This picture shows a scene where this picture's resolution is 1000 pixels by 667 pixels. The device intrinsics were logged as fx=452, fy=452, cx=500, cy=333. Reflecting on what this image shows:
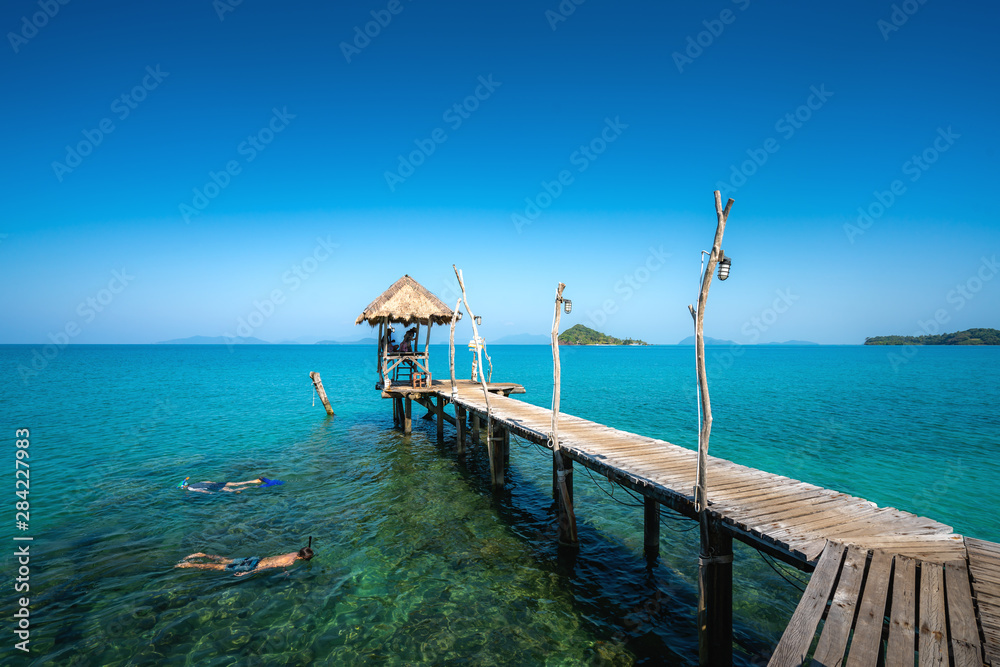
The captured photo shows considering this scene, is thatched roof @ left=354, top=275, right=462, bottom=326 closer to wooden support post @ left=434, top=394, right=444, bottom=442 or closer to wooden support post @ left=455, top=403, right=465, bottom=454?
wooden support post @ left=434, top=394, right=444, bottom=442

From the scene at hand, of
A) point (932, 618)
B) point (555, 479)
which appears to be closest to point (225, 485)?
point (555, 479)

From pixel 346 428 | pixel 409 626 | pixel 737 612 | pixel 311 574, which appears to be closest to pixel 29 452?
pixel 346 428

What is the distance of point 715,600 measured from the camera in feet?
19.3

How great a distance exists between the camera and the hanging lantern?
5.65 m

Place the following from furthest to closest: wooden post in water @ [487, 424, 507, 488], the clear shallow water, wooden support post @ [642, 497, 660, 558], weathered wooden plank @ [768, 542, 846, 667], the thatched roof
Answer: the thatched roof → wooden post in water @ [487, 424, 507, 488] → wooden support post @ [642, 497, 660, 558] → the clear shallow water → weathered wooden plank @ [768, 542, 846, 667]

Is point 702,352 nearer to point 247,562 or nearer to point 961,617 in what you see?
point 961,617

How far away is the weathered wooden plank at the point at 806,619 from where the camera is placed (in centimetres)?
400

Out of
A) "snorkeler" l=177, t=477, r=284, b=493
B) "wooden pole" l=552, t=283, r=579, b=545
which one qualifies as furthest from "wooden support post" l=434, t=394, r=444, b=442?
"wooden pole" l=552, t=283, r=579, b=545

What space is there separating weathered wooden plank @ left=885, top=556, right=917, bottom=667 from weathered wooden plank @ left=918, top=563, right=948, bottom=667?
0.06 metres

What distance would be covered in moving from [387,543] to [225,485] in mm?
6703

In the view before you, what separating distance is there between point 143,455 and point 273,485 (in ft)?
25.1

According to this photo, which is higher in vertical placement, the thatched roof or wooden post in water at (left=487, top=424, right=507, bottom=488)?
the thatched roof

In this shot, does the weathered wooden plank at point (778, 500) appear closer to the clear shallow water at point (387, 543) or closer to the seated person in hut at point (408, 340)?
the clear shallow water at point (387, 543)

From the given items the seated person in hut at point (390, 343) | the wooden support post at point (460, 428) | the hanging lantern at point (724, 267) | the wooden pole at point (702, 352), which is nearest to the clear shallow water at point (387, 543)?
the wooden support post at point (460, 428)
